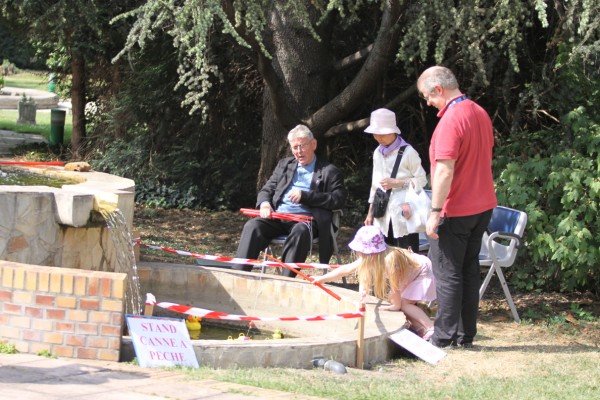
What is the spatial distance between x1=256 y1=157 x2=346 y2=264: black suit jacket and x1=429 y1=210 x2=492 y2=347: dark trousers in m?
1.61

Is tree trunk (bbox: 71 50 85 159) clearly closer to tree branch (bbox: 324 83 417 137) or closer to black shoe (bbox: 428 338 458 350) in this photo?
tree branch (bbox: 324 83 417 137)

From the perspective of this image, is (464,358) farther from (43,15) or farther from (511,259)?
(43,15)

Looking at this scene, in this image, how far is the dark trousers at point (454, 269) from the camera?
7.01 m

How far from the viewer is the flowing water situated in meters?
6.81

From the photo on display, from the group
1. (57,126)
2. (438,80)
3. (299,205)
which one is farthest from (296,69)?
(57,126)

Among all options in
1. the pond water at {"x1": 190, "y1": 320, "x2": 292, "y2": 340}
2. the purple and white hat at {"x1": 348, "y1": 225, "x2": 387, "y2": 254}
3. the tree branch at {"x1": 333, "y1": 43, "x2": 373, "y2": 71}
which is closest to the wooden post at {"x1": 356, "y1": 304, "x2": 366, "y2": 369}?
A: the purple and white hat at {"x1": 348, "y1": 225, "x2": 387, "y2": 254}

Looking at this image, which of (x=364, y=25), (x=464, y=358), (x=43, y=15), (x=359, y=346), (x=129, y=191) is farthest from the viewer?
(x=43, y=15)

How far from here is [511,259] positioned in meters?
8.35

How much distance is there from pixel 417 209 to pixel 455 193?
1.03m

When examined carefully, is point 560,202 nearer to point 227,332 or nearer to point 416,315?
point 416,315

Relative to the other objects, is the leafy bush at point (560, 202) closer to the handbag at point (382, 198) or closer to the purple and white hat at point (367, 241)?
the handbag at point (382, 198)

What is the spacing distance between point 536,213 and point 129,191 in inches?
138

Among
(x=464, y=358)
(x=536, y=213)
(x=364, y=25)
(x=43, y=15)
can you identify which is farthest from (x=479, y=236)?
(x=43, y=15)

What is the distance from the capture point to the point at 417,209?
7996mm
